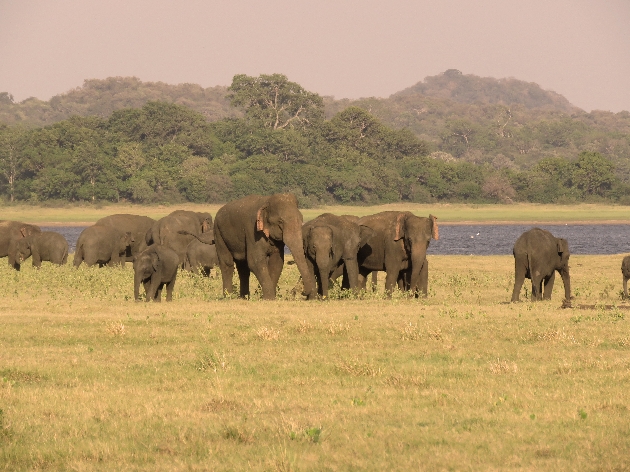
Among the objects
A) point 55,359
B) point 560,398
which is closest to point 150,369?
point 55,359

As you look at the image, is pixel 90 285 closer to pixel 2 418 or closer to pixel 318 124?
pixel 2 418

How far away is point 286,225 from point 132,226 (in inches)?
757

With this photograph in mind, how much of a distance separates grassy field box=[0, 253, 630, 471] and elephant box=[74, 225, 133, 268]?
592 inches

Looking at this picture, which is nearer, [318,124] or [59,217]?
[59,217]

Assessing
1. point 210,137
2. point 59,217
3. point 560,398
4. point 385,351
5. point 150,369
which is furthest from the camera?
point 210,137

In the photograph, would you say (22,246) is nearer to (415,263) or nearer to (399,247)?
(399,247)

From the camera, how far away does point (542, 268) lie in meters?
23.4

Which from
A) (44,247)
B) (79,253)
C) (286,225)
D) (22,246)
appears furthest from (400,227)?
(22,246)

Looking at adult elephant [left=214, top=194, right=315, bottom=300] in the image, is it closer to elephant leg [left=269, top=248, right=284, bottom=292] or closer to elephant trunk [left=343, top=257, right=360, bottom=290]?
elephant leg [left=269, top=248, right=284, bottom=292]

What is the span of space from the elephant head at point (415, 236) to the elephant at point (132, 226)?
16495mm

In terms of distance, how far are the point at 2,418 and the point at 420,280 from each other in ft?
51.4

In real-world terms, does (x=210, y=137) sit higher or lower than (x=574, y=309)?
higher

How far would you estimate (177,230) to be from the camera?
3647 centimetres

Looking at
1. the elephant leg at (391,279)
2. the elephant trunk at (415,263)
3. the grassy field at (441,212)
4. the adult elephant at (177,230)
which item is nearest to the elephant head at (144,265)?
the elephant leg at (391,279)
